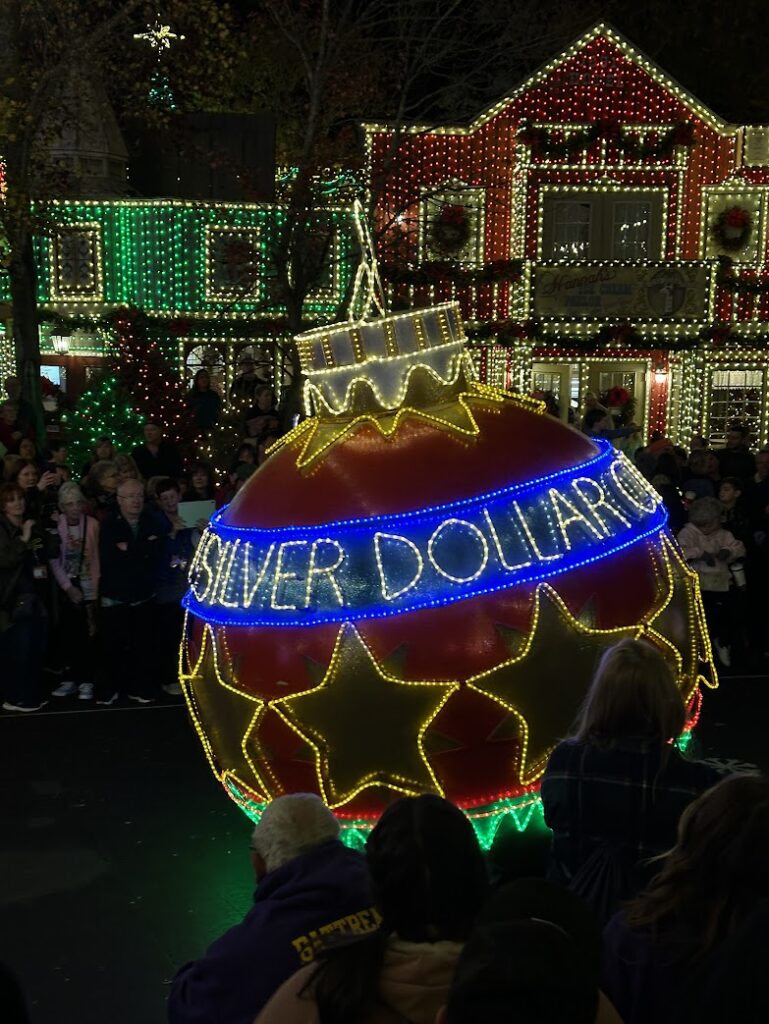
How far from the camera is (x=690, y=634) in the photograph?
6.48m

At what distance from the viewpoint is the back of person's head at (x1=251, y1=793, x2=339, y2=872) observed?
3711mm

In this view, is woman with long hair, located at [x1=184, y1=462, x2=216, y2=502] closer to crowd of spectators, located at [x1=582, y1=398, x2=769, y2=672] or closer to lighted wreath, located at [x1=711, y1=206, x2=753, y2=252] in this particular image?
crowd of spectators, located at [x1=582, y1=398, x2=769, y2=672]

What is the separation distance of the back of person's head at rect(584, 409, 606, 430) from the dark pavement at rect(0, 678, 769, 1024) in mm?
5971

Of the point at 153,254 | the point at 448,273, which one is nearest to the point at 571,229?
the point at 448,273

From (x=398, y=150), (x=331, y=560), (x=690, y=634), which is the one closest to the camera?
(x=331, y=560)

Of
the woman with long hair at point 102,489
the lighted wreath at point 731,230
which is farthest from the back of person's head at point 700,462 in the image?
the lighted wreath at point 731,230

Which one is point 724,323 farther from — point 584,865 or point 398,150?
point 584,865

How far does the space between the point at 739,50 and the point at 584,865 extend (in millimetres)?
31491

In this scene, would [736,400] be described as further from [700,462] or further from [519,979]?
[519,979]

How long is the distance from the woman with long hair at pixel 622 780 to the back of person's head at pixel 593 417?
11.1 metres

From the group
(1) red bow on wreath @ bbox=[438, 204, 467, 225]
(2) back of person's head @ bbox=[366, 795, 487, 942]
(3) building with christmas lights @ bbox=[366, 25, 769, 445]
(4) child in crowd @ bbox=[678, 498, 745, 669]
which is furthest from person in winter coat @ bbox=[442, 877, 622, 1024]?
(1) red bow on wreath @ bbox=[438, 204, 467, 225]

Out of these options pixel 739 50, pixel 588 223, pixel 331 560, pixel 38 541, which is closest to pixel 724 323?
pixel 588 223

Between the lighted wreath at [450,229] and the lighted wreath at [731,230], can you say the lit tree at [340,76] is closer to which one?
the lighted wreath at [450,229]

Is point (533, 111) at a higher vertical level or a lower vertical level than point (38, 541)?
higher
